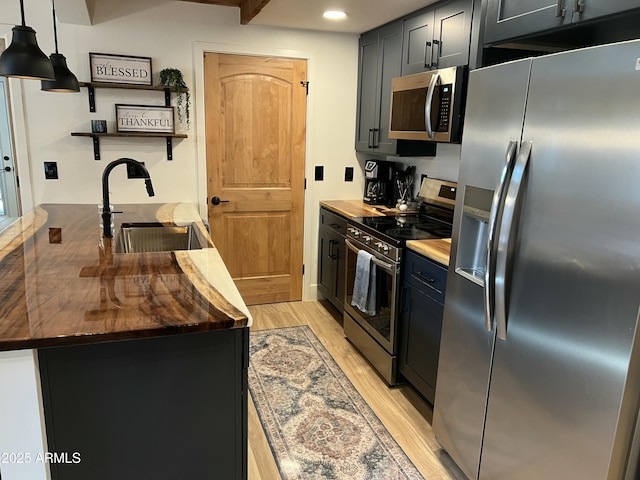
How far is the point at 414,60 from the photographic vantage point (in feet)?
10.1

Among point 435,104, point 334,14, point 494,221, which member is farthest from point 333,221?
point 494,221

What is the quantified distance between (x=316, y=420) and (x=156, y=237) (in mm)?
1385

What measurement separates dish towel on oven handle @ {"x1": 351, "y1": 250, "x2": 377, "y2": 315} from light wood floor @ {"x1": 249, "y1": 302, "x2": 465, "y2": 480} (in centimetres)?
43

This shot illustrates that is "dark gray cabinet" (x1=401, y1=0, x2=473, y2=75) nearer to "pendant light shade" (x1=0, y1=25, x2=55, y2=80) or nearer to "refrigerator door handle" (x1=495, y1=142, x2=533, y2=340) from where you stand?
"refrigerator door handle" (x1=495, y1=142, x2=533, y2=340)

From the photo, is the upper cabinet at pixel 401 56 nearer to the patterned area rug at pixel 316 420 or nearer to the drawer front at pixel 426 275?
the drawer front at pixel 426 275

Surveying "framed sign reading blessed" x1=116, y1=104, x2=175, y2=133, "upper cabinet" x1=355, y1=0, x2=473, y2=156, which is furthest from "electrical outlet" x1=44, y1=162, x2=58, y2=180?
"upper cabinet" x1=355, y1=0, x2=473, y2=156

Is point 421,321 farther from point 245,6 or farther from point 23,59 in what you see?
point 245,6

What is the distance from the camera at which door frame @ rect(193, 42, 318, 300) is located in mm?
3576

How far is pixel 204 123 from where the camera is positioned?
12.1ft

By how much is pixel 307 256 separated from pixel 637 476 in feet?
10.1

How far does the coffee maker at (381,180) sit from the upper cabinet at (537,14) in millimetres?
1987

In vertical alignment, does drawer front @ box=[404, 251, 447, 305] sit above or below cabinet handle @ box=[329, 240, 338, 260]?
above

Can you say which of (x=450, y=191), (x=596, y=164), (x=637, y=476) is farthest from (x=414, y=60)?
(x=637, y=476)

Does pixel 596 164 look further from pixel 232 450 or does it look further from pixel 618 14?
pixel 232 450
